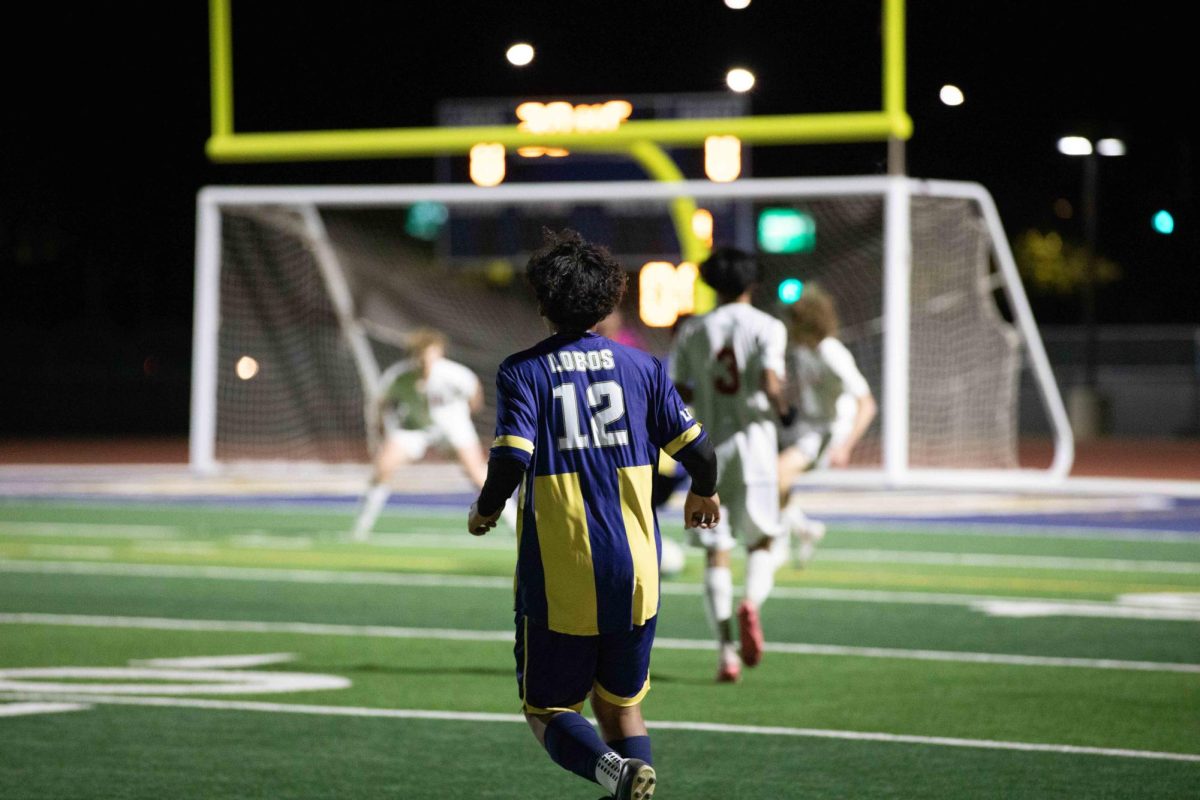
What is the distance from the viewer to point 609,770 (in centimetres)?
524

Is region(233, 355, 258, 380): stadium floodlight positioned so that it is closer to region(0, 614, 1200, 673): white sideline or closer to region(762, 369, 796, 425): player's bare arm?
region(0, 614, 1200, 673): white sideline

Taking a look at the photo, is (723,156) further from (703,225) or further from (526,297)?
(526,297)

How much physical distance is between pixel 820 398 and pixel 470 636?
3.09 meters

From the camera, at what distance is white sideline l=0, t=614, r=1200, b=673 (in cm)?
948

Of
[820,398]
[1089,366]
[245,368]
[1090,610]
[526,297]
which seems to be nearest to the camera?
[1090,610]

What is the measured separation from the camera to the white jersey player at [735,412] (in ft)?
28.9

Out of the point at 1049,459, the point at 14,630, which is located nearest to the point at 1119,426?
the point at 1049,459

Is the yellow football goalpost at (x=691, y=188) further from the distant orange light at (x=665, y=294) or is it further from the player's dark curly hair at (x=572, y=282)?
the player's dark curly hair at (x=572, y=282)

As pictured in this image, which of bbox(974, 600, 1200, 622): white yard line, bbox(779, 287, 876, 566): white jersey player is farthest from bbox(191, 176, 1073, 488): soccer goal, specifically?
bbox(974, 600, 1200, 622): white yard line

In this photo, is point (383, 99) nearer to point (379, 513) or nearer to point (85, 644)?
point (379, 513)

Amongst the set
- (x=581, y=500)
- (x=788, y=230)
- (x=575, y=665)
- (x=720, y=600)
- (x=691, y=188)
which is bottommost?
(x=720, y=600)

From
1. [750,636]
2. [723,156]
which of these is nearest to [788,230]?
[723,156]

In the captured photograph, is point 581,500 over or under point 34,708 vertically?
over

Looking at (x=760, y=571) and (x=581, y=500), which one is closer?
(x=581, y=500)
